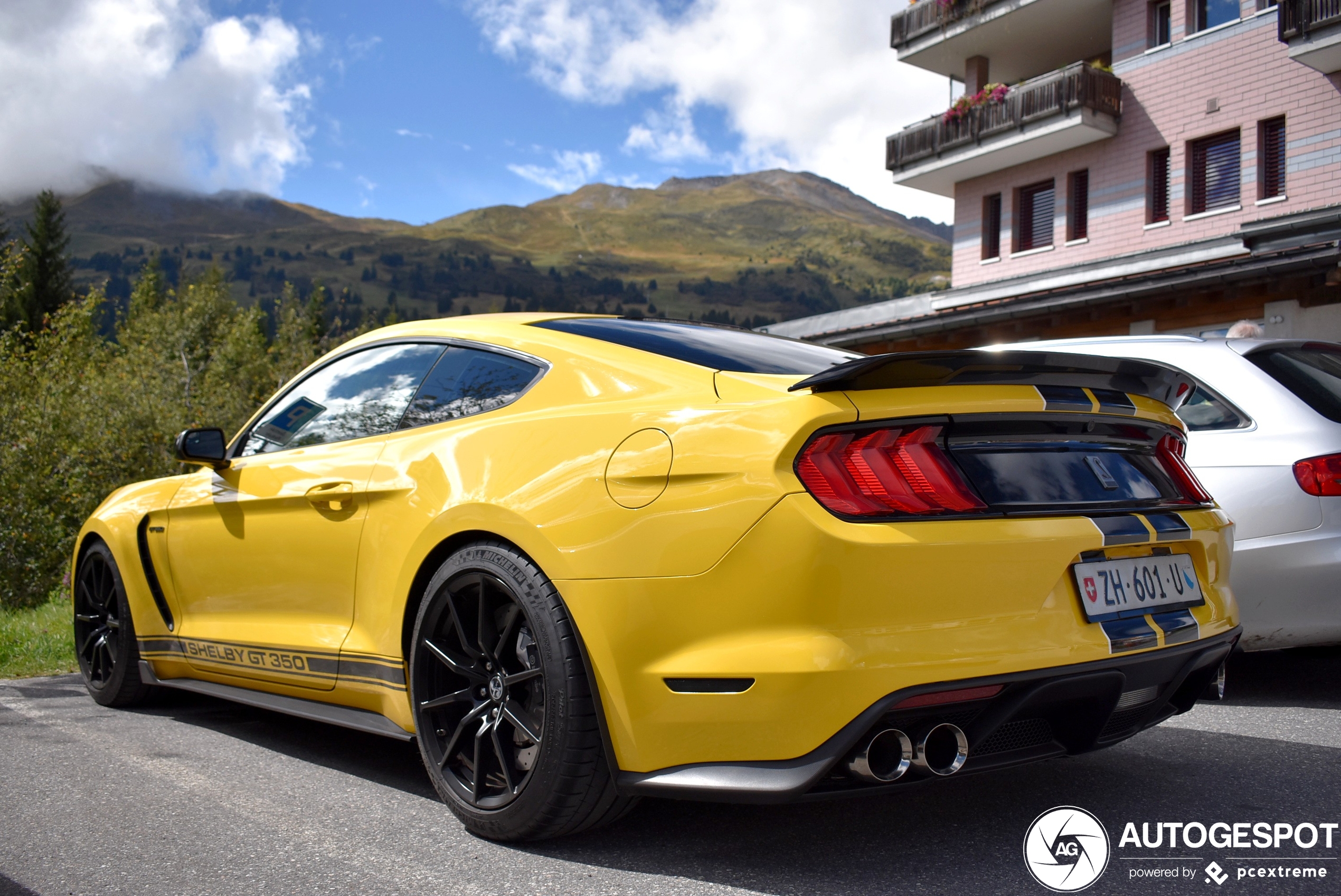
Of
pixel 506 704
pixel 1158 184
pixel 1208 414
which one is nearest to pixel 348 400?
pixel 506 704

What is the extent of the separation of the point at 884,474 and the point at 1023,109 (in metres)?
23.7

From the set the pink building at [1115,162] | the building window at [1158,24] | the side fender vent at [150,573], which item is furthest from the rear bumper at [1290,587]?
the building window at [1158,24]

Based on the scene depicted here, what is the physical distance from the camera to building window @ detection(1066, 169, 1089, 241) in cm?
2400

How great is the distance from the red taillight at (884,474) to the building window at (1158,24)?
81.5 feet

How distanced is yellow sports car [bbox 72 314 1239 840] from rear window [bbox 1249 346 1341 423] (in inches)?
60.5

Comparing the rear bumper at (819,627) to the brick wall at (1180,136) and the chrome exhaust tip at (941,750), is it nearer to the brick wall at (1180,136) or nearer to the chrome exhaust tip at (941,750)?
the chrome exhaust tip at (941,750)

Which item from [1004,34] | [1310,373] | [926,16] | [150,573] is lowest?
[150,573]

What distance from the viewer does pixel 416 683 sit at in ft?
9.58

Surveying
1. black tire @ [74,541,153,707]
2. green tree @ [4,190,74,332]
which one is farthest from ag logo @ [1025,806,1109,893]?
green tree @ [4,190,74,332]

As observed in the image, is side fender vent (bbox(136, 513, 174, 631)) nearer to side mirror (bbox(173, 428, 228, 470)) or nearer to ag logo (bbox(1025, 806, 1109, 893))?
side mirror (bbox(173, 428, 228, 470))

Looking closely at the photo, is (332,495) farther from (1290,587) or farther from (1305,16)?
(1305,16)

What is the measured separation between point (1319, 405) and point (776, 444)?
2866 mm

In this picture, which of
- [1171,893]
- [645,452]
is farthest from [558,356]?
[1171,893]

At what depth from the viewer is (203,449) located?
13.2ft
